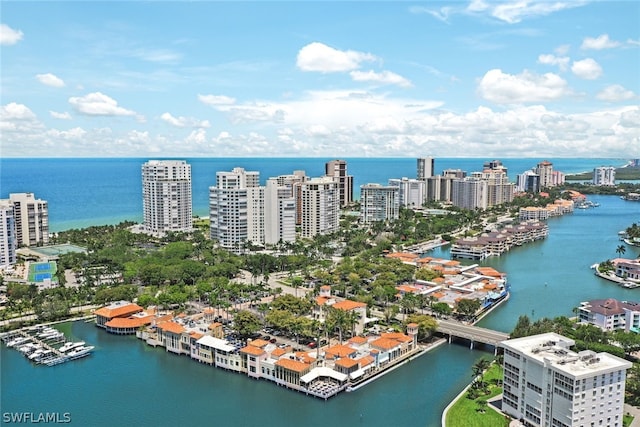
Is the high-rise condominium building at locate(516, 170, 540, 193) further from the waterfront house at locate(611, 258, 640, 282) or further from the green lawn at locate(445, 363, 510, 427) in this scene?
the green lawn at locate(445, 363, 510, 427)

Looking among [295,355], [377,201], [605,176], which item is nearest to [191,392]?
[295,355]

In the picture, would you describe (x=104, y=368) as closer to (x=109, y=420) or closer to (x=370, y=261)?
(x=109, y=420)

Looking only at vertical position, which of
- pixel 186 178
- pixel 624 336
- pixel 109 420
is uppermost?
pixel 186 178

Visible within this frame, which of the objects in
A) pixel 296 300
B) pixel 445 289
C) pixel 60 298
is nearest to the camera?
pixel 296 300

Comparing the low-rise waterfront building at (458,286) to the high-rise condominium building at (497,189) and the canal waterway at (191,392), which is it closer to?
the canal waterway at (191,392)

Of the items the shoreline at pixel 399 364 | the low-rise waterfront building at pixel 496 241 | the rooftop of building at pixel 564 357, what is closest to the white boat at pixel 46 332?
the shoreline at pixel 399 364

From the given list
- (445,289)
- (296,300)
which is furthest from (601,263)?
(296,300)

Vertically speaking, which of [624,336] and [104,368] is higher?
[624,336]
